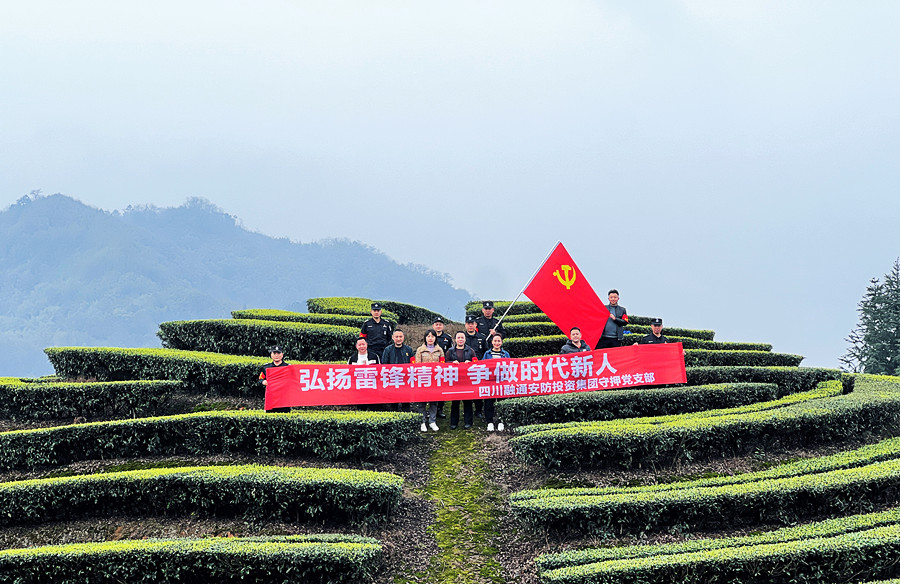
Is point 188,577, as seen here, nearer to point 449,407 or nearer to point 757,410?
point 449,407

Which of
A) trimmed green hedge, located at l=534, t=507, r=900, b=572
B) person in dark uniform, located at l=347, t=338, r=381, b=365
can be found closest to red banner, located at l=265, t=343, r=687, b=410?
person in dark uniform, located at l=347, t=338, r=381, b=365

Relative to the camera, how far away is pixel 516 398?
1555 cm

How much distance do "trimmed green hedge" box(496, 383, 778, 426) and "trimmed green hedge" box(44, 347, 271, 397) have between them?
6276 mm

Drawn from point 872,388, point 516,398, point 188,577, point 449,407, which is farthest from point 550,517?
point 872,388

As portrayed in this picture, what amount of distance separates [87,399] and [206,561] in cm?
838

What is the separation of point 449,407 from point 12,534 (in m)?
9.13

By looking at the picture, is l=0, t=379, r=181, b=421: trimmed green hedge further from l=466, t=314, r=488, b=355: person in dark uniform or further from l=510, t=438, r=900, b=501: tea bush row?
l=510, t=438, r=900, b=501: tea bush row

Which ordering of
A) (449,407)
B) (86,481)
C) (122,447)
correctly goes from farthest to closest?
(449,407)
(122,447)
(86,481)

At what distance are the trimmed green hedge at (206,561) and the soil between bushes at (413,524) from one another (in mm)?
729

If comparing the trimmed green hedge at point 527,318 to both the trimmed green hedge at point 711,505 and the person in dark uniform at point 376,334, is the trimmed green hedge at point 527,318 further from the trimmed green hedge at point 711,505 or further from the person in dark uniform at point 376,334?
the trimmed green hedge at point 711,505

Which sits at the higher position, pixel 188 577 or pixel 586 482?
pixel 586 482

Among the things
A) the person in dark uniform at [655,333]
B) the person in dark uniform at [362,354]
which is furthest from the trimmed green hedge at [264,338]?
the person in dark uniform at [655,333]

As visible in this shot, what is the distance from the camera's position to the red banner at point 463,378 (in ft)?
50.1

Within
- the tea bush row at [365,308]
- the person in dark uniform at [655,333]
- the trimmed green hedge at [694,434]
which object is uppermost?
the tea bush row at [365,308]
